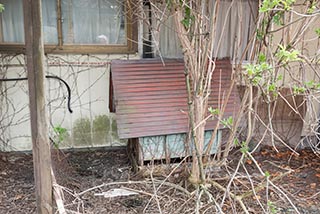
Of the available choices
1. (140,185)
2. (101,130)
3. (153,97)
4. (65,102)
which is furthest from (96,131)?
(140,185)

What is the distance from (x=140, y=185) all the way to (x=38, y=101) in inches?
67.4

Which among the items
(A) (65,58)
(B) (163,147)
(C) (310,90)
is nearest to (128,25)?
(A) (65,58)

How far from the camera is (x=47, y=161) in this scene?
2502 mm

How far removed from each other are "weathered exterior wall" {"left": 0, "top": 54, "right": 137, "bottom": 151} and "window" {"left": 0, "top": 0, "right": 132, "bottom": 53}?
0.15 meters

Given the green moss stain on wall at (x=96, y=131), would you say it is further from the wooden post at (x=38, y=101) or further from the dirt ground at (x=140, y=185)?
the wooden post at (x=38, y=101)

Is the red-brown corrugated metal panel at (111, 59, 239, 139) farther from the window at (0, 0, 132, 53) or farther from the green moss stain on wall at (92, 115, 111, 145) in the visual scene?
the green moss stain on wall at (92, 115, 111, 145)

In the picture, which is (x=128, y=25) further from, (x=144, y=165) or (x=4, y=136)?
(x=4, y=136)

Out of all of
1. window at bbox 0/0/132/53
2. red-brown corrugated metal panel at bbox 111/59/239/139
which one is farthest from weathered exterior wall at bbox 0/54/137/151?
red-brown corrugated metal panel at bbox 111/59/239/139

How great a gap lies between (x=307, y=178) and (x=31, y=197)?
132 inches

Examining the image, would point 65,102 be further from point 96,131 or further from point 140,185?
point 140,185

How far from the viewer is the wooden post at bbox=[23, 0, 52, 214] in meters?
2.25

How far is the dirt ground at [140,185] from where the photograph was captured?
3.12 m

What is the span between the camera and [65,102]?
15.2 feet

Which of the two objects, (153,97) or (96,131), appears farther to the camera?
(96,131)
